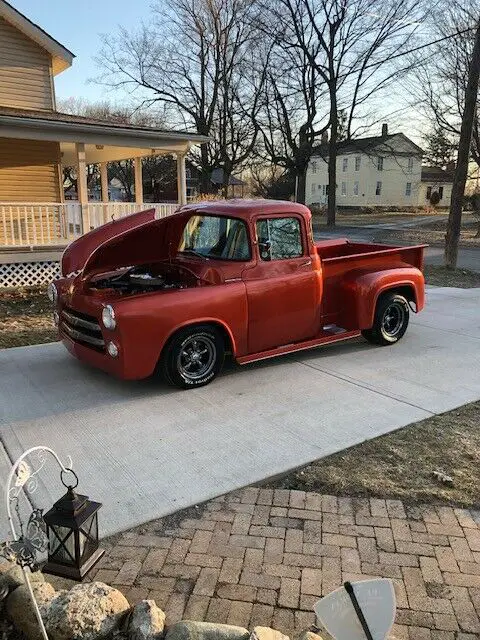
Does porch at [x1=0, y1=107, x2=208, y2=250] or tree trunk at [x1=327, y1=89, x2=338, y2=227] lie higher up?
tree trunk at [x1=327, y1=89, x2=338, y2=227]

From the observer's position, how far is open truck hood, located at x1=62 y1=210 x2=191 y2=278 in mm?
5785

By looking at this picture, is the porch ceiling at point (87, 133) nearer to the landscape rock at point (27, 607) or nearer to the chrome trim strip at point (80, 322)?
the chrome trim strip at point (80, 322)

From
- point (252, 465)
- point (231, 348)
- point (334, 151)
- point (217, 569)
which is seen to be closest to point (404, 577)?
point (217, 569)

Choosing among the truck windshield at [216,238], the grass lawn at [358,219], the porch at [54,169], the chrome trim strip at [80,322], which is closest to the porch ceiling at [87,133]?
the porch at [54,169]

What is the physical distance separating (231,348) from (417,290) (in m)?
2.90

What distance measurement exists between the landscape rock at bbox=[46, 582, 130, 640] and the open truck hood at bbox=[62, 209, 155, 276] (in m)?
3.97

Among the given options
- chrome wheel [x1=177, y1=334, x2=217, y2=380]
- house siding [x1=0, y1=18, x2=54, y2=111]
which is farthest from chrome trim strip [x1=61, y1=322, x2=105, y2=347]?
house siding [x1=0, y1=18, x2=54, y2=111]

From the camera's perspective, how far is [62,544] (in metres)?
2.22

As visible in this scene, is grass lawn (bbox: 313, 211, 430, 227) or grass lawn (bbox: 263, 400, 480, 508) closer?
grass lawn (bbox: 263, 400, 480, 508)

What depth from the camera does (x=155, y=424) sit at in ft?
14.7

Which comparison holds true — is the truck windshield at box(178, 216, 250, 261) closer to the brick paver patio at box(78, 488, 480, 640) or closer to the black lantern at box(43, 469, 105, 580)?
the brick paver patio at box(78, 488, 480, 640)

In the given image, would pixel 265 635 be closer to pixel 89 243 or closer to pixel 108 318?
pixel 108 318

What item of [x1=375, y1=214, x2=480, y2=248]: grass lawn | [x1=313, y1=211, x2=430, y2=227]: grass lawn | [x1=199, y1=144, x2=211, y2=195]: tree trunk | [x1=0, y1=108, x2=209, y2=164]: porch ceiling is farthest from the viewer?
[x1=199, y1=144, x2=211, y2=195]: tree trunk

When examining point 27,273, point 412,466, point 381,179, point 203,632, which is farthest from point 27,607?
point 381,179
